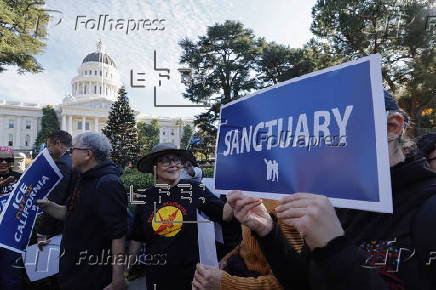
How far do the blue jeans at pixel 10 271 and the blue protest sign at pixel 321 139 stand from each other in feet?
10.0

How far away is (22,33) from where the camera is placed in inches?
637

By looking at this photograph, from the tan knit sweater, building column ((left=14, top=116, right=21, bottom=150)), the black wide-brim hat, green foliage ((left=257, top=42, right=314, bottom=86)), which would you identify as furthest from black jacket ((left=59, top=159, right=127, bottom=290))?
building column ((left=14, top=116, right=21, bottom=150))

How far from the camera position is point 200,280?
167cm

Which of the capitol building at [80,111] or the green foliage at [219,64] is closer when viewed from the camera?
the green foliage at [219,64]

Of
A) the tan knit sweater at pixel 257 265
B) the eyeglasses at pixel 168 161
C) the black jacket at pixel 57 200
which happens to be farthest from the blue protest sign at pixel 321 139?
the black jacket at pixel 57 200

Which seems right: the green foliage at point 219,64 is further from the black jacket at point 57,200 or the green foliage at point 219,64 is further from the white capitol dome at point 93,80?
the white capitol dome at point 93,80

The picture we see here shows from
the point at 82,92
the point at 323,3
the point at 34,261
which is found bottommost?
the point at 34,261

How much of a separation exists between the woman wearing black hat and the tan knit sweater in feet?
1.72

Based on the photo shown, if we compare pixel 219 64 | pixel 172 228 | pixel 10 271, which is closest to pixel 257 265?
pixel 172 228

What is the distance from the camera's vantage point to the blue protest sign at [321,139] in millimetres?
945

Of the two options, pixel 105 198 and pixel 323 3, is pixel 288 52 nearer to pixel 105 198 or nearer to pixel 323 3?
pixel 323 3

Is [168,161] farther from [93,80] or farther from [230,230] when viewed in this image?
[93,80]

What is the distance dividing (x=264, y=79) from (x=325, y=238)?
2690 centimetres

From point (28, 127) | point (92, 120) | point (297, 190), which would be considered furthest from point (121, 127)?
point (28, 127)
